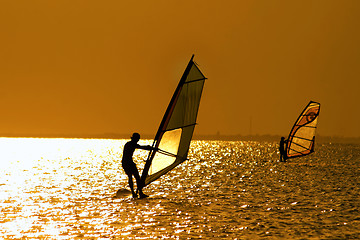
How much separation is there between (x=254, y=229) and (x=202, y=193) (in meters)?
10.1

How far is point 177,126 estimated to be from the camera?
1902cm

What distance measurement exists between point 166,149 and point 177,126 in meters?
0.83

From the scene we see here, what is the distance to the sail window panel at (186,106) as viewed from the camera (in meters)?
18.6

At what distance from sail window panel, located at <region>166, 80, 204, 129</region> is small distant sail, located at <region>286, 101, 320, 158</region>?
1053 inches

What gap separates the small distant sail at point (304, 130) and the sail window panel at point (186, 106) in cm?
2674

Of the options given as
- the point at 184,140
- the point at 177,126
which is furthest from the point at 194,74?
the point at 184,140

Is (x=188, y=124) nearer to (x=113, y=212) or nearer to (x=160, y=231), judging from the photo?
(x=113, y=212)

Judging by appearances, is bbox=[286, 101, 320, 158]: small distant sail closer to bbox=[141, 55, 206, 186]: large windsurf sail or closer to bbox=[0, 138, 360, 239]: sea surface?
bbox=[0, 138, 360, 239]: sea surface

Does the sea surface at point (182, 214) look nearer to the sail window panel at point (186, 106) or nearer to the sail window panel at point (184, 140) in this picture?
the sail window panel at point (184, 140)

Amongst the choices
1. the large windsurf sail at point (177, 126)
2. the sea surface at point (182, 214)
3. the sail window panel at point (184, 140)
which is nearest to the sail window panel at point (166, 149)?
the large windsurf sail at point (177, 126)

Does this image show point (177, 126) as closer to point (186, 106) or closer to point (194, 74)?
point (186, 106)

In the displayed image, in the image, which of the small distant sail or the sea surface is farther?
the small distant sail

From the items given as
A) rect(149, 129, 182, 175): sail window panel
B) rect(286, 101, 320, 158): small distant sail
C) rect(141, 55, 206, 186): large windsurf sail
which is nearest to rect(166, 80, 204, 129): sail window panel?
rect(141, 55, 206, 186): large windsurf sail

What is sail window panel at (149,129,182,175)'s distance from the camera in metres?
18.8
